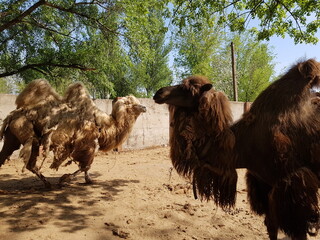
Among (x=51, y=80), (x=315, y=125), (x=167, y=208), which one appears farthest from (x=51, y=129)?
(x=51, y=80)

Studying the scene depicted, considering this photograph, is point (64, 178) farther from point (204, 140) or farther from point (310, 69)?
point (310, 69)

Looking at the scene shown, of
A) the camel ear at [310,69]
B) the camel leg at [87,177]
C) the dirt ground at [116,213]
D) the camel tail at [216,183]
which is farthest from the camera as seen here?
the camel leg at [87,177]

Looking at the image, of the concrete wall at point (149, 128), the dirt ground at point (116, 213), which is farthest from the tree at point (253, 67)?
the dirt ground at point (116, 213)

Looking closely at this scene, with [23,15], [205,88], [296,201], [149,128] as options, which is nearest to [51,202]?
[205,88]

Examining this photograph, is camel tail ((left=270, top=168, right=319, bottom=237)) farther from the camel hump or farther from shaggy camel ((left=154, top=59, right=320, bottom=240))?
the camel hump

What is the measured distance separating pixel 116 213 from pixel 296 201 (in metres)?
2.86

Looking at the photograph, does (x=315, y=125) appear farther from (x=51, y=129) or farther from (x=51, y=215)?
(x=51, y=129)

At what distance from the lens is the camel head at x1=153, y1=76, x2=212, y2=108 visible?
94.9 inches

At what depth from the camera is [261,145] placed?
2527 mm

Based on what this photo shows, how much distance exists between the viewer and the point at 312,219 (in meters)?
2.54

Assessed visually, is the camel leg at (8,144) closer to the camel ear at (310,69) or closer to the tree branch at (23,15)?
the tree branch at (23,15)

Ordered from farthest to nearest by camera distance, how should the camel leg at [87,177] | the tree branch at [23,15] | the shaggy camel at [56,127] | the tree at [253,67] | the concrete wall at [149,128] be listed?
1. the tree at [253,67]
2. the concrete wall at [149,128]
3. the tree branch at [23,15]
4. the camel leg at [87,177]
5. the shaggy camel at [56,127]

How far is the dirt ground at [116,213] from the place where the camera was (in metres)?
3.57

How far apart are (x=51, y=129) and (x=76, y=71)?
238 inches
